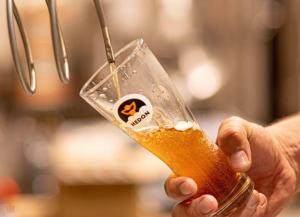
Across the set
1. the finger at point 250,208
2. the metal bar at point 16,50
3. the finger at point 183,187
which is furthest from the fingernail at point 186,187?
the metal bar at point 16,50

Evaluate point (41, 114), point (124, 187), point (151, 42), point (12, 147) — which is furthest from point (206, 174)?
point (151, 42)

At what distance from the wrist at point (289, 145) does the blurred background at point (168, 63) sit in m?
1.65

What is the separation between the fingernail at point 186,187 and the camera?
1063 mm

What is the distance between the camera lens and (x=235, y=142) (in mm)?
1170

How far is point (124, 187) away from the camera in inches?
76.6

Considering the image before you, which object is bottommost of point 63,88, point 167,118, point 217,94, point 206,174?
point 217,94

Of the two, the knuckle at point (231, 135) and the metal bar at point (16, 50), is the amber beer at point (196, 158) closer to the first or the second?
the knuckle at point (231, 135)

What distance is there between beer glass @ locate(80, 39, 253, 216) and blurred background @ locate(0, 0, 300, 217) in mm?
1973

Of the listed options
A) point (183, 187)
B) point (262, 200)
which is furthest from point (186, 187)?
point (262, 200)

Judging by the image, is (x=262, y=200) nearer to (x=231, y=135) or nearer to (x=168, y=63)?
(x=231, y=135)

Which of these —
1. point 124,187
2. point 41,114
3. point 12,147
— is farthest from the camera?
point 41,114

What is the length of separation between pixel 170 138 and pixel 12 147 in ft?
7.78

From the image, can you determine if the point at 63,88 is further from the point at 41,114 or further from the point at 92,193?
the point at 92,193

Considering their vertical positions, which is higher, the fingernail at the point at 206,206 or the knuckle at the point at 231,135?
the knuckle at the point at 231,135
